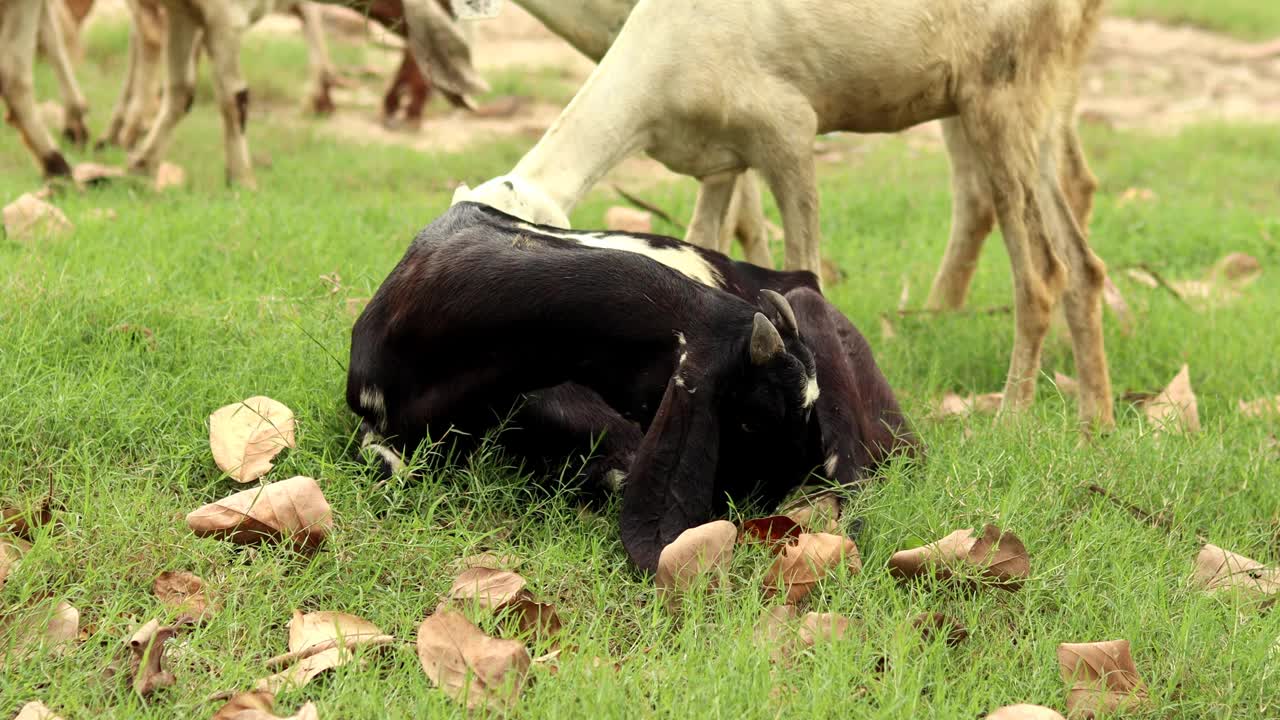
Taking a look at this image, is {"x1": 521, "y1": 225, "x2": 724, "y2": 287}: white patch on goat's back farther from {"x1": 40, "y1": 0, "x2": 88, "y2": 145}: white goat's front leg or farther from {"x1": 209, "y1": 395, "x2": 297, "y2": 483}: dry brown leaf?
{"x1": 40, "y1": 0, "x2": 88, "y2": 145}: white goat's front leg

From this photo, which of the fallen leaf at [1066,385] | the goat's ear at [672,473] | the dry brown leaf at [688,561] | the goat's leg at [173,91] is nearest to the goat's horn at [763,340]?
the goat's ear at [672,473]

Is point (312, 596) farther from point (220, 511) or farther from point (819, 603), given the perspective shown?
point (819, 603)

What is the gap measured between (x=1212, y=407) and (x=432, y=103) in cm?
624

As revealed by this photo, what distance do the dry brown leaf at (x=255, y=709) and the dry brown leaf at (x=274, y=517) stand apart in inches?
23.3

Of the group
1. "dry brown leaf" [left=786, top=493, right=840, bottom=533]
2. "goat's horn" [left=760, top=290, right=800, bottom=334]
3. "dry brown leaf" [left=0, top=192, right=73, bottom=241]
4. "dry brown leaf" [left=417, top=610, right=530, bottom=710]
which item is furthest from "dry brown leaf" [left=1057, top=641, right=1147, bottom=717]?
"dry brown leaf" [left=0, top=192, right=73, bottom=241]

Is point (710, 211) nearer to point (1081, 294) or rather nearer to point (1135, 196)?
point (1081, 294)

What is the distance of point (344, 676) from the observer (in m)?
2.52

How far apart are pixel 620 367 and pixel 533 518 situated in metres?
0.44

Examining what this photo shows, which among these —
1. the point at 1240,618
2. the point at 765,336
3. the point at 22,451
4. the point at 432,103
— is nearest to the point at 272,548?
the point at 22,451

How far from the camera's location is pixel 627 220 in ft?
19.2

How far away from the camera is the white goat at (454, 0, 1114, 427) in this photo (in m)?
3.81

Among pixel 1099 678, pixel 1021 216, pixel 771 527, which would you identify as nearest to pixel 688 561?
pixel 771 527

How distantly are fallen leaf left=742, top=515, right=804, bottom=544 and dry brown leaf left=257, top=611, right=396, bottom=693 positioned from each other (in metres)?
0.87

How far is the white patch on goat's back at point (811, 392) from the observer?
3.03m
